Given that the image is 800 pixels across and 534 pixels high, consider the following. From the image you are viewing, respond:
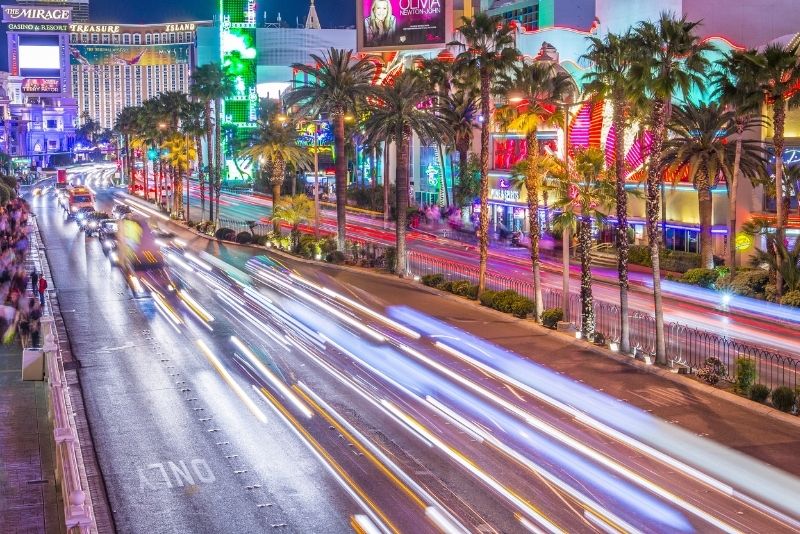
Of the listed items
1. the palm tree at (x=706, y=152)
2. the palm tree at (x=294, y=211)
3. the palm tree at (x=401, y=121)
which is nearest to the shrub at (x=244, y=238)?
the palm tree at (x=294, y=211)

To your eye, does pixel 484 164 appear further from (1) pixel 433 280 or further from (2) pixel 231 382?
(2) pixel 231 382

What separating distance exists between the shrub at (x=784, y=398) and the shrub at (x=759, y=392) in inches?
22.5

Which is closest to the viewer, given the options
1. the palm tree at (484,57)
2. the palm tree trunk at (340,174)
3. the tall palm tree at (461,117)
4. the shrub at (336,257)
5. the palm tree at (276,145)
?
the palm tree at (484,57)

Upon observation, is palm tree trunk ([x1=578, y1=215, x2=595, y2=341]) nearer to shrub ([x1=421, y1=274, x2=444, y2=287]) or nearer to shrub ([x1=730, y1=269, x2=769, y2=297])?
shrub ([x1=730, y1=269, x2=769, y2=297])

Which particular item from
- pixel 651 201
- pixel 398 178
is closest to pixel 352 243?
pixel 398 178

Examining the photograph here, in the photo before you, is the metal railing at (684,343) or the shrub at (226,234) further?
the shrub at (226,234)

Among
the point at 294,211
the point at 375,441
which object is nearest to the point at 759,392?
the point at 375,441

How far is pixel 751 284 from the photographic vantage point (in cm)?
4441

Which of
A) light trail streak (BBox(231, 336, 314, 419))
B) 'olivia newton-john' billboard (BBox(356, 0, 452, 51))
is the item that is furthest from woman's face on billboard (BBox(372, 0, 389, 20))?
light trail streak (BBox(231, 336, 314, 419))

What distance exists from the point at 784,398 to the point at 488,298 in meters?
17.5

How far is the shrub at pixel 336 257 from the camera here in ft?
188

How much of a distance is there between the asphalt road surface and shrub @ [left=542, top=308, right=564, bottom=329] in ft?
10.8

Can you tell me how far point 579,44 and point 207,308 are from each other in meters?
36.7

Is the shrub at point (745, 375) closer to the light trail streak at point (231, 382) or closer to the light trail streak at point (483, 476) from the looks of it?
the light trail streak at point (483, 476)
